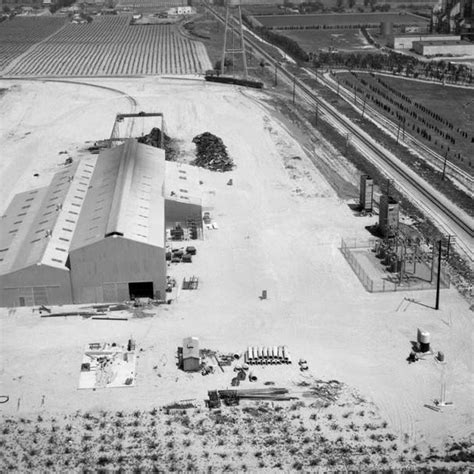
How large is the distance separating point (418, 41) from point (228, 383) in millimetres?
67610

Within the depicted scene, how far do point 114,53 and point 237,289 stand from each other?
5838cm

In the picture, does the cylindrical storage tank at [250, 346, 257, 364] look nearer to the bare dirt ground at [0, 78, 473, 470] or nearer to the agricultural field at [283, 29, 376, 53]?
the bare dirt ground at [0, 78, 473, 470]

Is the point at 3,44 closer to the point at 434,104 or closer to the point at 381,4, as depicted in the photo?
the point at 434,104

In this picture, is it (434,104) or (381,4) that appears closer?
(434,104)

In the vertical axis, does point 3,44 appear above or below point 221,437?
above

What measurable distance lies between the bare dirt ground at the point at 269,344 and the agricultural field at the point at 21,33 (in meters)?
48.6

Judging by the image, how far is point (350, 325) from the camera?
75.8 feet

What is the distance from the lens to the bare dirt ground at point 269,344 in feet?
58.2

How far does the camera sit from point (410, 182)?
120 ft

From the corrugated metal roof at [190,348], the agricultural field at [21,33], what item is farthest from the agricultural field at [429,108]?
the agricultural field at [21,33]

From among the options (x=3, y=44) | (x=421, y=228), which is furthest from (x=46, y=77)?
(x=421, y=228)

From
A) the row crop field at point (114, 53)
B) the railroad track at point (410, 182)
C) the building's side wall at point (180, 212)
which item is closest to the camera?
the railroad track at point (410, 182)

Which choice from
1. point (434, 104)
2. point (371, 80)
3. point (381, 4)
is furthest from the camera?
point (381, 4)

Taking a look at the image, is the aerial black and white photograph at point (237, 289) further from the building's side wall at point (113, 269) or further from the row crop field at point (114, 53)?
the row crop field at point (114, 53)
